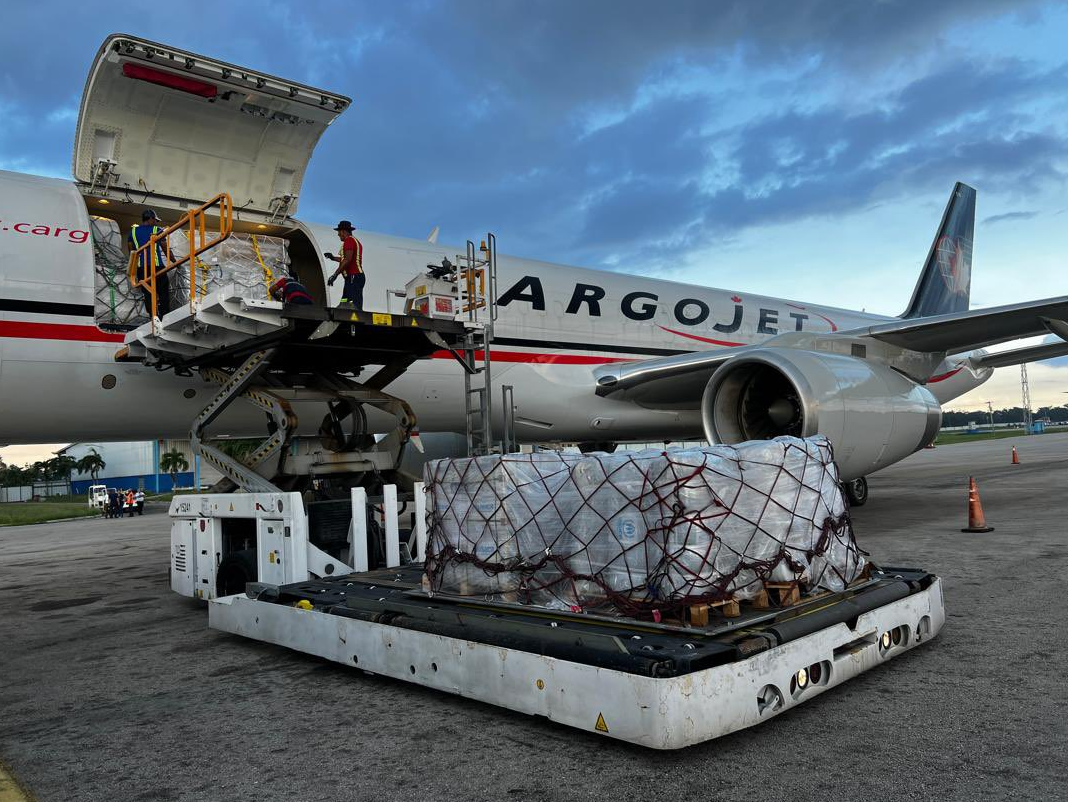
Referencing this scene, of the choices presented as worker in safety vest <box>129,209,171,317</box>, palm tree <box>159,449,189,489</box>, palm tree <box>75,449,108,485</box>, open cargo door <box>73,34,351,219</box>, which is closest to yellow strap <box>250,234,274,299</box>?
open cargo door <box>73,34,351,219</box>

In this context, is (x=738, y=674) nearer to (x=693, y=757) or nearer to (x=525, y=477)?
(x=693, y=757)

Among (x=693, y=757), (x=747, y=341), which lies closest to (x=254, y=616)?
(x=693, y=757)

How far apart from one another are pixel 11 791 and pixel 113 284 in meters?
5.83

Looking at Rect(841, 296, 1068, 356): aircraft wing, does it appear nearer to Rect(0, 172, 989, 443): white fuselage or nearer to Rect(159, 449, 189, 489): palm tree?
Rect(0, 172, 989, 443): white fuselage

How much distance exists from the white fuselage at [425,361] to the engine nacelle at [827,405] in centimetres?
245

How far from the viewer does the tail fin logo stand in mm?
16109

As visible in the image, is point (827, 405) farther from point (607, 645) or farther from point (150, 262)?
point (150, 262)

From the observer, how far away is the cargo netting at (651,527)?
3.78 m

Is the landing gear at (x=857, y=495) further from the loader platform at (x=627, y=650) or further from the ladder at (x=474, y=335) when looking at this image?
the loader platform at (x=627, y=650)

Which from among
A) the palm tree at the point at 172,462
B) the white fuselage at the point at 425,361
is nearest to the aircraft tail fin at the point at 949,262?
the white fuselage at the point at 425,361

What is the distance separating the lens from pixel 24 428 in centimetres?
737

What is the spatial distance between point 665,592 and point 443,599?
4.85 feet

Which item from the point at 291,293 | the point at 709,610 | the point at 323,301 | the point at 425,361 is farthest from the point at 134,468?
the point at 709,610

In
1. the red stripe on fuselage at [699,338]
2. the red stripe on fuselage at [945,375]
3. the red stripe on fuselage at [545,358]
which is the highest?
the red stripe on fuselage at [699,338]
